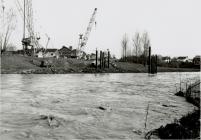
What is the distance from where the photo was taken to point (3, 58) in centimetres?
6012

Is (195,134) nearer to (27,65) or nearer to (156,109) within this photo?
(156,109)

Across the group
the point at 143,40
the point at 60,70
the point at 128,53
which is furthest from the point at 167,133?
the point at 128,53

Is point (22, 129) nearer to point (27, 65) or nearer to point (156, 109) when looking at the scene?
point (156, 109)

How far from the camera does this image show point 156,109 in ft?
48.6

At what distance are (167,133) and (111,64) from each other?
2785 inches

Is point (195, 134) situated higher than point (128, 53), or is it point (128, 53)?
point (128, 53)

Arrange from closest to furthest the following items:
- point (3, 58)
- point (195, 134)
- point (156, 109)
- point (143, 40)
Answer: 1. point (195, 134)
2. point (156, 109)
3. point (3, 58)
4. point (143, 40)

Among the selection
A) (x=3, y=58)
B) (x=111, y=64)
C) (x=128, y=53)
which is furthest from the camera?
(x=128, y=53)

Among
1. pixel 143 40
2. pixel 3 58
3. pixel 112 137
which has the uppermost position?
pixel 143 40

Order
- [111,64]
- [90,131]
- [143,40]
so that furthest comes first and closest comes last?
[143,40], [111,64], [90,131]

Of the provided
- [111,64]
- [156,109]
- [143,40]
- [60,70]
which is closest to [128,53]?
[143,40]

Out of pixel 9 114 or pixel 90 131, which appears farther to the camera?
pixel 9 114

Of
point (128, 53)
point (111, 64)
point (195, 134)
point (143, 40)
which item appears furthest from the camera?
point (128, 53)

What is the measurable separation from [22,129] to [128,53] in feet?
380
